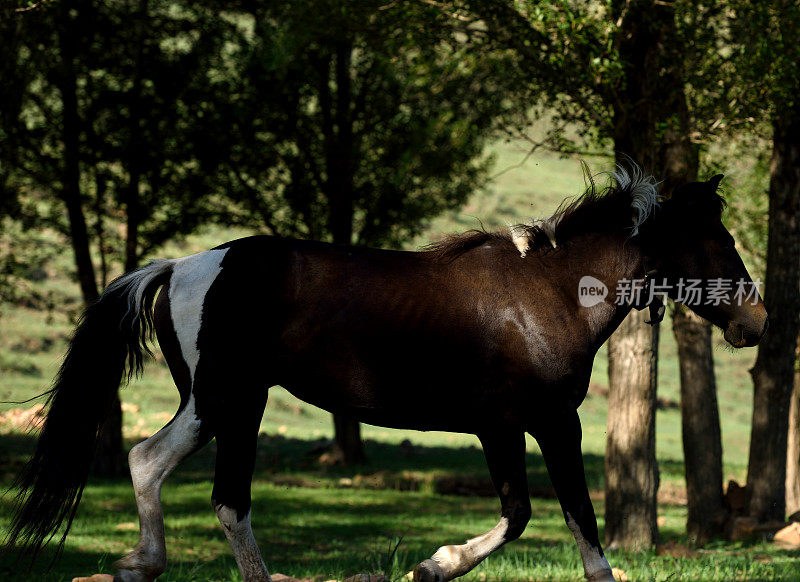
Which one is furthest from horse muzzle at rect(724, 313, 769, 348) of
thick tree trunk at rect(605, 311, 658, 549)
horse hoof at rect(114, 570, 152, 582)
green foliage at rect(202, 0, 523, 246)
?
green foliage at rect(202, 0, 523, 246)

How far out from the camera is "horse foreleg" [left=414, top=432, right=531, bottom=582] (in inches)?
200

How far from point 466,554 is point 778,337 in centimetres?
932

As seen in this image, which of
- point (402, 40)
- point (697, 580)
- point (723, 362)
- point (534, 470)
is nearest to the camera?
point (697, 580)

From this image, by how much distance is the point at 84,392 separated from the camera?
550cm

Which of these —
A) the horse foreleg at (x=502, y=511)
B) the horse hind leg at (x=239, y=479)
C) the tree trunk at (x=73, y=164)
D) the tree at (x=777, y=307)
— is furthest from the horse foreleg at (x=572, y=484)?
the tree trunk at (x=73, y=164)

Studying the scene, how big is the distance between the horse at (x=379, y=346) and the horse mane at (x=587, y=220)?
0.07ft

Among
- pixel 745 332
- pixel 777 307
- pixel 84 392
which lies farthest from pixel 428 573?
pixel 777 307

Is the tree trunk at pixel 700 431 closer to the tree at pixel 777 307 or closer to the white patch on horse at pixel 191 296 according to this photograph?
the tree at pixel 777 307

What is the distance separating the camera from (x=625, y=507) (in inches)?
412

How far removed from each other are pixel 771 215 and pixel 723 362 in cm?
5321

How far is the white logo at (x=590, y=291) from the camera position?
5547 mm

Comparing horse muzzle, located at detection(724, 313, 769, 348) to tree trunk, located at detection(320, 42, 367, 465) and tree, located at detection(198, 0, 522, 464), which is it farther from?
tree trunk, located at detection(320, 42, 367, 465)

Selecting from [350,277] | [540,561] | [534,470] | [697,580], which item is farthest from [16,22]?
[534,470]

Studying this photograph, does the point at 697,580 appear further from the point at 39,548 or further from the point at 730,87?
the point at 730,87
